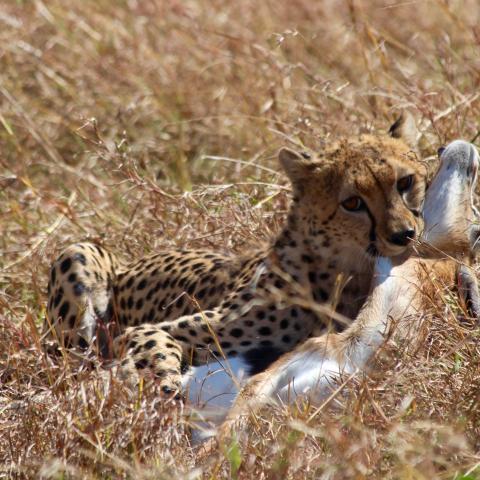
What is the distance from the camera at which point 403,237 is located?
352 cm

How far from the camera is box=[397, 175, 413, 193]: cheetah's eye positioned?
3.68m

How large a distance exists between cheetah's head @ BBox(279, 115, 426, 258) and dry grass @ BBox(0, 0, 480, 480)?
400mm

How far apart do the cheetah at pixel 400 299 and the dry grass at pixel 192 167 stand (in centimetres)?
8

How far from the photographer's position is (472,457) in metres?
2.59

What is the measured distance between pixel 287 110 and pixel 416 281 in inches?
69.3

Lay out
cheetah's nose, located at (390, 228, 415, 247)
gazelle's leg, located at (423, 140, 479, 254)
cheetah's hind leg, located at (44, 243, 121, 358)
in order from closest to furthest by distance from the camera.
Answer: cheetah's nose, located at (390, 228, 415, 247) < gazelle's leg, located at (423, 140, 479, 254) < cheetah's hind leg, located at (44, 243, 121, 358)

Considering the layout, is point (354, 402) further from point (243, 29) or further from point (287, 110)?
point (243, 29)

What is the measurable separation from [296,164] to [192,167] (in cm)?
159

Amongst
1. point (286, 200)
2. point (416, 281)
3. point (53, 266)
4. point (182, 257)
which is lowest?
point (53, 266)

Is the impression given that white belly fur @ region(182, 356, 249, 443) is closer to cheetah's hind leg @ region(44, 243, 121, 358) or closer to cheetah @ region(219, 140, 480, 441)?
cheetah @ region(219, 140, 480, 441)

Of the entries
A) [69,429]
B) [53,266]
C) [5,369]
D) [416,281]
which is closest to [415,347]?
[416,281]

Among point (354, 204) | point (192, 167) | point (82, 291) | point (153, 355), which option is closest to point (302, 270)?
point (354, 204)

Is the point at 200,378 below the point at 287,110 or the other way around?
below

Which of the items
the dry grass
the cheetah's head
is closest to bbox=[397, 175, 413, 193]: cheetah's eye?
the cheetah's head
